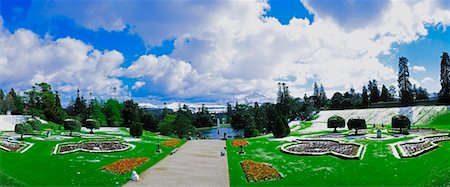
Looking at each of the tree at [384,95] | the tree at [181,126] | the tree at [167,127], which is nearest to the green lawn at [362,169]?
the tree at [181,126]

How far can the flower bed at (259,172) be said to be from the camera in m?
18.4

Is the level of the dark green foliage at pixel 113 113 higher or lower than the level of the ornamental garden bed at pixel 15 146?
higher

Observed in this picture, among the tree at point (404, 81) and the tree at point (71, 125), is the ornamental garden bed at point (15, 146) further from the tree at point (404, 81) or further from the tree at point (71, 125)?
the tree at point (404, 81)

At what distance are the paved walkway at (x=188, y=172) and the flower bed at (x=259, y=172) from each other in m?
1.25

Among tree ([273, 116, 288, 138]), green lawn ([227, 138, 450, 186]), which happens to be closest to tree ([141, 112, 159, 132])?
tree ([273, 116, 288, 138])

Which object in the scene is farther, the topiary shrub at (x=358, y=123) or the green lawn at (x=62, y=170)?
the topiary shrub at (x=358, y=123)

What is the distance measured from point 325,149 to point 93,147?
19.5 metres

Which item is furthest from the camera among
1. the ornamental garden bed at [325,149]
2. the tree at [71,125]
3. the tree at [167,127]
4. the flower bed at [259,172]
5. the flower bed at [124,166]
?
the tree at [167,127]

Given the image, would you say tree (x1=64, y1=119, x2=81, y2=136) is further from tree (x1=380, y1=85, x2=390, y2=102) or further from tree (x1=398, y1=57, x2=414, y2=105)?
tree (x1=380, y1=85, x2=390, y2=102)

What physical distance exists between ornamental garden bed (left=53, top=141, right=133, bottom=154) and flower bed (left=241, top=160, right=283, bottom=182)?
12941mm

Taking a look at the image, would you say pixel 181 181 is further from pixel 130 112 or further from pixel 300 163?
pixel 130 112

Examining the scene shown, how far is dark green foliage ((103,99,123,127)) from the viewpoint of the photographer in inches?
2913

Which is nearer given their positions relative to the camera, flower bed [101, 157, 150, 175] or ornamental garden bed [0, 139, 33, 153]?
flower bed [101, 157, 150, 175]

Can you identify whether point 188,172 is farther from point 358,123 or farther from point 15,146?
point 358,123
